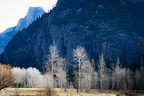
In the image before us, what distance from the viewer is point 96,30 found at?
15938 cm

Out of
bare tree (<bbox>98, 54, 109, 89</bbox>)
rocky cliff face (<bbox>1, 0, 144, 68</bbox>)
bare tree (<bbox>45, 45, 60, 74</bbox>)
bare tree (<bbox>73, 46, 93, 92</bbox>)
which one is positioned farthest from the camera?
rocky cliff face (<bbox>1, 0, 144, 68</bbox>)

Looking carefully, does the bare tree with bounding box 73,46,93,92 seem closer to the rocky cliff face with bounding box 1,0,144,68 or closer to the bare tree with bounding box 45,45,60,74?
the bare tree with bounding box 45,45,60,74

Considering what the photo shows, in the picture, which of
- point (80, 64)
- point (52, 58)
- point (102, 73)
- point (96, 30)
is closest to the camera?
point (52, 58)

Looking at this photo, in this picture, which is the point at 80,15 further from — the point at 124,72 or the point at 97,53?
the point at 124,72

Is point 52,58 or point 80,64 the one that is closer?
point 52,58

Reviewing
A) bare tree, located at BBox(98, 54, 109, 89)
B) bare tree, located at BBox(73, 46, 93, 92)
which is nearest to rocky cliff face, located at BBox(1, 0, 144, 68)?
bare tree, located at BBox(98, 54, 109, 89)

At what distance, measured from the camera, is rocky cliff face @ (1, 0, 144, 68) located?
144m

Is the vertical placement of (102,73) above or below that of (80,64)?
below

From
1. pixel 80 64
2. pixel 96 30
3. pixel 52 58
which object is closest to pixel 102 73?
pixel 80 64

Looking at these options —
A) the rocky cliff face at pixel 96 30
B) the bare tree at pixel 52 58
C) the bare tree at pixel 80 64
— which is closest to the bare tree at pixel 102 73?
the bare tree at pixel 80 64

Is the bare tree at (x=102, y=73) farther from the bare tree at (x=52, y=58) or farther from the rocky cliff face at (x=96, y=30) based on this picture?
the rocky cliff face at (x=96, y=30)

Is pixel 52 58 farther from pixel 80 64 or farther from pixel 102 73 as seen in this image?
pixel 102 73

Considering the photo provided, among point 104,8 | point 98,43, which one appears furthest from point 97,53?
point 104,8

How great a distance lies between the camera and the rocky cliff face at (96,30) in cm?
14388
